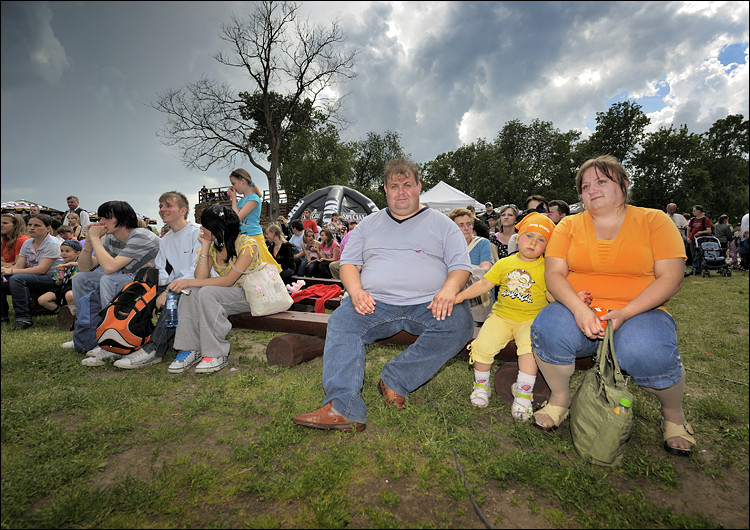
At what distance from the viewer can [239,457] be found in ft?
6.66

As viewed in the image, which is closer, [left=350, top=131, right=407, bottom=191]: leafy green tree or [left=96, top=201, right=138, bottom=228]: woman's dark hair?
[left=96, top=201, right=138, bottom=228]: woman's dark hair

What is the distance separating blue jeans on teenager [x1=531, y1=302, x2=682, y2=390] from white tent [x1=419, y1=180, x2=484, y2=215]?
617 inches

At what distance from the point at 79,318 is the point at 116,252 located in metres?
0.78

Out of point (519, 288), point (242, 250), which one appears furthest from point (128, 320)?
point (519, 288)

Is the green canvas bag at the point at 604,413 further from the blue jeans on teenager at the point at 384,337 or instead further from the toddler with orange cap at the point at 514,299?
the blue jeans on teenager at the point at 384,337

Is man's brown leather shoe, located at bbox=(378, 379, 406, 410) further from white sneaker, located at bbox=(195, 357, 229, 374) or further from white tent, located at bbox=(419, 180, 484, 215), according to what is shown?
white tent, located at bbox=(419, 180, 484, 215)

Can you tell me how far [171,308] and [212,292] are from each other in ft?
1.52

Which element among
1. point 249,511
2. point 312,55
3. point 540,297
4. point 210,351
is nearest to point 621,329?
point 540,297

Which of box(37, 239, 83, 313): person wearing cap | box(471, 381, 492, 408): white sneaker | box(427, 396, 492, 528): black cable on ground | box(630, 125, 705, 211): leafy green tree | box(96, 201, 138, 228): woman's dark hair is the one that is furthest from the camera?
box(630, 125, 705, 211): leafy green tree

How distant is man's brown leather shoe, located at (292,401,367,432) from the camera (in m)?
2.22

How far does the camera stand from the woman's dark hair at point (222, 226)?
3.52m

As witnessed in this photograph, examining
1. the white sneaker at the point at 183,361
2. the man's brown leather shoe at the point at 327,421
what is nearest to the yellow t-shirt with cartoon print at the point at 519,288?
the man's brown leather shoe at the point at 327,421

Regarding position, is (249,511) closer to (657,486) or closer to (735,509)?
(657,486)

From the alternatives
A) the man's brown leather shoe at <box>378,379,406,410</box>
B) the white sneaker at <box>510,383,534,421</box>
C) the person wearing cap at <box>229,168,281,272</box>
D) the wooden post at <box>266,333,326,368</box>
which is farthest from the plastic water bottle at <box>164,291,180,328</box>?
the white sneaker at <box>510,383,534,421</box>
